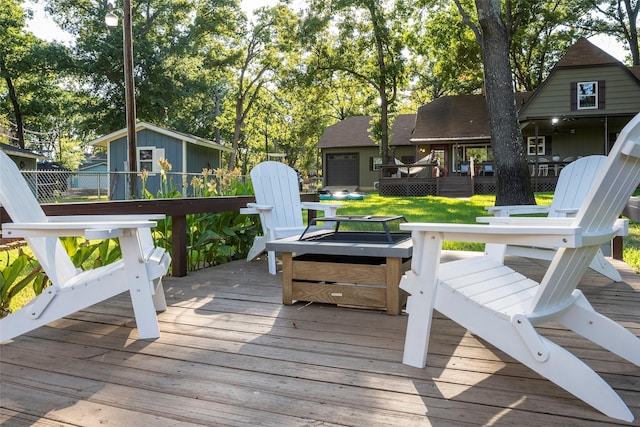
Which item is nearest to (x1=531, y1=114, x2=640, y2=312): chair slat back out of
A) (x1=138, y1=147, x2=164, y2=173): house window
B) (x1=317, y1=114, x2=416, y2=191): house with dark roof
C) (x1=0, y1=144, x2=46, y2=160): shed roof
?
(x1=138, y1=147, x2=164, y2=173): house window

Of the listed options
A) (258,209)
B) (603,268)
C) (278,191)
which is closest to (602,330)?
(603,268)

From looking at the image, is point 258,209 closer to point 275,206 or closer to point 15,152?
point 275,206

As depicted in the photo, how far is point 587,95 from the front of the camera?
588 inches

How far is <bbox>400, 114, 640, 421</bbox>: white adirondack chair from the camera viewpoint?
147 centimetres

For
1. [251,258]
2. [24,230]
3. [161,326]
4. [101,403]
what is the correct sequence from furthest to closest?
1. [251,258]
2. [161,326]
3. [24,230]
4. [101,403]

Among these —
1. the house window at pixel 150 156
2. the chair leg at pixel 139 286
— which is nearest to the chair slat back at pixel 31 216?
the chair leg at pixel 139 286

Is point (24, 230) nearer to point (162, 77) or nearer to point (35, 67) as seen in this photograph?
point (162, 77)

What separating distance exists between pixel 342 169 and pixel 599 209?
2215 centimetres

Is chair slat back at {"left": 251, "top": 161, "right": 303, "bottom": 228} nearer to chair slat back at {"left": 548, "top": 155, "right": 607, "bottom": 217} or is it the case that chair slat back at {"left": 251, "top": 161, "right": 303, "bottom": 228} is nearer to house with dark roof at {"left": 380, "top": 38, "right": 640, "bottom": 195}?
chair slat back at {"left": 548, "top": 155, "right": 607, "bottom": 217}

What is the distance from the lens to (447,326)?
8.00 ft

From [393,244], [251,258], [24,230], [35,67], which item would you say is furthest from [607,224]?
[35,67]

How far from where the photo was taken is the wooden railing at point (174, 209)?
2688 millimetres

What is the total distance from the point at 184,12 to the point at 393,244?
19868mm

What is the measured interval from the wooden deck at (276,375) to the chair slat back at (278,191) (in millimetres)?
1467
